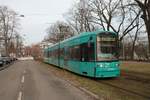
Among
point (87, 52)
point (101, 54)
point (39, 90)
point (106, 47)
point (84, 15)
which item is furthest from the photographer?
point (84, 15)

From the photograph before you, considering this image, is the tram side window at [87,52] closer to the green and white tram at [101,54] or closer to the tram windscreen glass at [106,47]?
the green and white tram at [101,54]

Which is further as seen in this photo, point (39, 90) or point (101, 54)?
point (101, 54)

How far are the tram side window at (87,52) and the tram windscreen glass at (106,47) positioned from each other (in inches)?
20.1

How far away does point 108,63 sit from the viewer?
21406 millimetres

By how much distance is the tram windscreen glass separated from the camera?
21516 mm

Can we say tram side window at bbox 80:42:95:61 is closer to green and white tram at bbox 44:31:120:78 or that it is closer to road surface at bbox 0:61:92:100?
green and white tram at bbox 44:31:120:78

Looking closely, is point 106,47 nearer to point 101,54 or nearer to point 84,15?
point 101,54

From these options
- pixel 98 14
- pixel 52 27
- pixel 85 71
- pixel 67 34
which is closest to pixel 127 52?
pixel 67 34

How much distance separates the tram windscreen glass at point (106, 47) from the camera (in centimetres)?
2152

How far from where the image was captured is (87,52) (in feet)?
75.0

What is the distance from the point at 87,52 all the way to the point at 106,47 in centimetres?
174

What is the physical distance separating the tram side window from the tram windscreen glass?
51cm

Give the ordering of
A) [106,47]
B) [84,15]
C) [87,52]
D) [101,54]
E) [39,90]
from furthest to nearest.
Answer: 1. [84,15]
2. [87,52]
3. [106,47]
4. [101,54]
5. [39,90]

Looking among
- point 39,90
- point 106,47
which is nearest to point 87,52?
point 106,47
